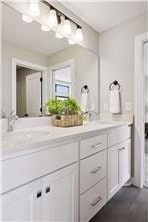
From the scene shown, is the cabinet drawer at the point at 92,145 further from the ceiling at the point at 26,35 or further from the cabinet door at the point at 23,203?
the ceiling at the point at 26,35

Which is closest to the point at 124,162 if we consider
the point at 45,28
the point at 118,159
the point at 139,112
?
the point at 118,159

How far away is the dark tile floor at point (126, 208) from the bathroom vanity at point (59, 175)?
15 centimetres

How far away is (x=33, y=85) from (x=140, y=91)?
134cm

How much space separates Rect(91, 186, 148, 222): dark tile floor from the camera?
1.73 metres

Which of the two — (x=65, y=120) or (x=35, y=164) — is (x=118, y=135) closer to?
(x=65, y=120)

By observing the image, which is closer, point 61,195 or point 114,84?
point 61,195

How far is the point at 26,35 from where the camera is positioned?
178 cm

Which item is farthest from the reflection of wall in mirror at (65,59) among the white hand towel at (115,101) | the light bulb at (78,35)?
the white hand towel at (115,101)

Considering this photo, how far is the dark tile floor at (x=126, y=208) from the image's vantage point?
173 centimetres

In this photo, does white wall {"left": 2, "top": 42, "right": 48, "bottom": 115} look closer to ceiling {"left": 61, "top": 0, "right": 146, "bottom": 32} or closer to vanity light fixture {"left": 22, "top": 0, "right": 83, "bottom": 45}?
vanity light fixture {"left": 22, "top": 0, "right": 83, "bottom": 45}

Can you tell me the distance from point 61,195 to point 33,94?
100 centimetres

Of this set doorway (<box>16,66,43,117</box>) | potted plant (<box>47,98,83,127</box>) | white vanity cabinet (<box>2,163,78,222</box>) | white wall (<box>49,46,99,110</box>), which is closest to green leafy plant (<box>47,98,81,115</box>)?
potted plant (<box>47,98,83,127</box>)

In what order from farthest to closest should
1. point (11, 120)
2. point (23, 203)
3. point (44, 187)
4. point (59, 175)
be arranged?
point (11, 120), point (59, 175), point (44, 187), point (23, 203)

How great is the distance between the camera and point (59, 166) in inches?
47.4
